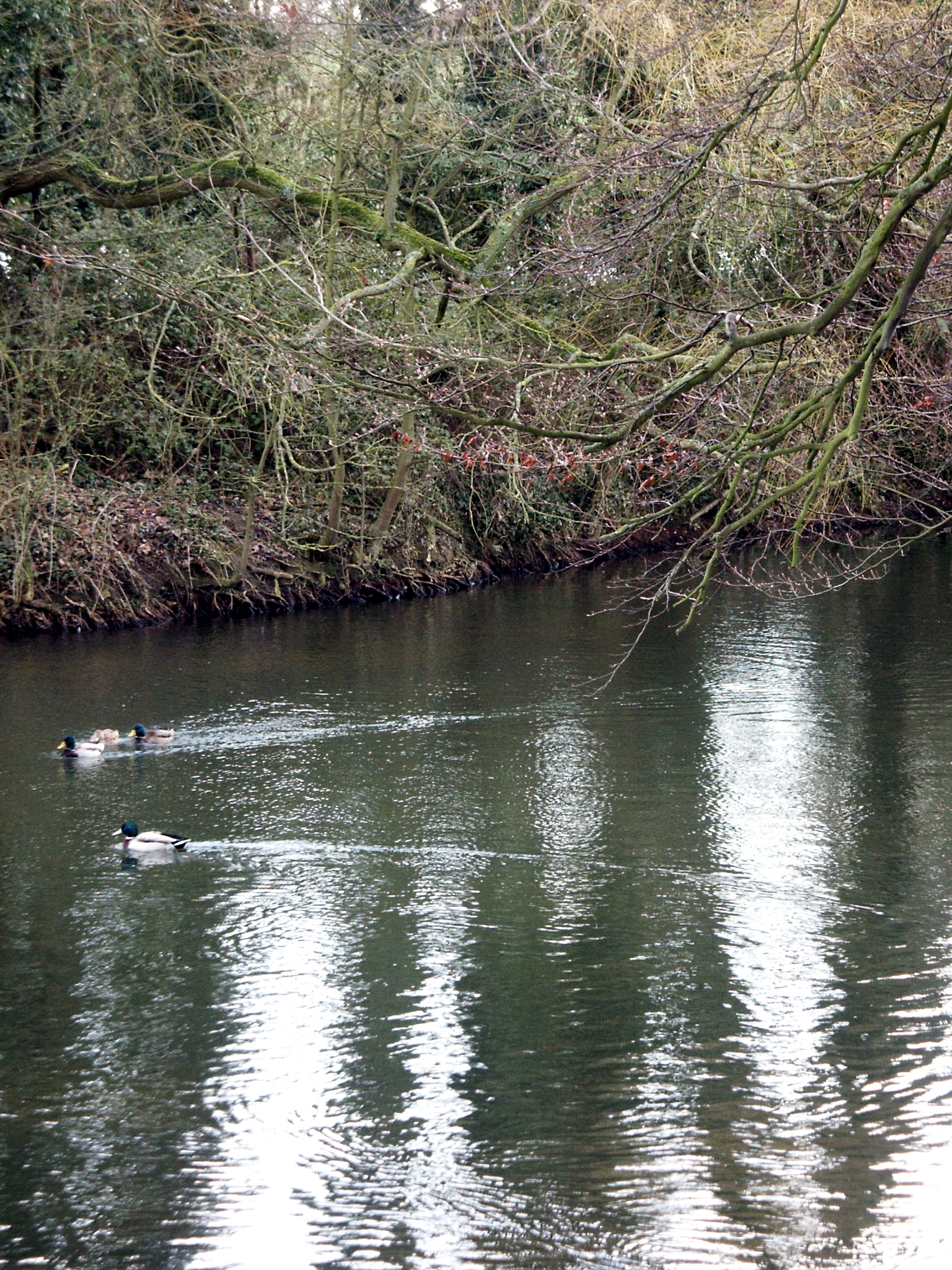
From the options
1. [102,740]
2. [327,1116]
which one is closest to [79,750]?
[102,740]

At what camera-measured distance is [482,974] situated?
648 cm

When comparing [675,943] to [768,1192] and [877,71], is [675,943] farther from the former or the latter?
[877,71]

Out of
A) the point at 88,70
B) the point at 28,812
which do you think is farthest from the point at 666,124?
the point at 88,70

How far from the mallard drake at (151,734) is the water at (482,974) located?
111mm

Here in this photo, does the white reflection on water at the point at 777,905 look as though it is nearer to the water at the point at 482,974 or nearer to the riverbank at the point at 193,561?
the water at the point at 482,974

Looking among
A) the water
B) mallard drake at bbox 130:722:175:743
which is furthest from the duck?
mallard drake at bbox 130:722:175:743

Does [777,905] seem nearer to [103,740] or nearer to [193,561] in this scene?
[103,740]

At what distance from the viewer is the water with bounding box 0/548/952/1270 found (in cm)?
455

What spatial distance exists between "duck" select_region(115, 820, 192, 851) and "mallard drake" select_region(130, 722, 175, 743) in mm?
2147

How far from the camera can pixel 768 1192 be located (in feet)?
15.0

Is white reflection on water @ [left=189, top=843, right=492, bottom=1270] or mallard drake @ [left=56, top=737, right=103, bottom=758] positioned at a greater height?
mallard drake @ [left=56, top=737, right=103, bottom=758]

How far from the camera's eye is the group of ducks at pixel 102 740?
1023 centimetres

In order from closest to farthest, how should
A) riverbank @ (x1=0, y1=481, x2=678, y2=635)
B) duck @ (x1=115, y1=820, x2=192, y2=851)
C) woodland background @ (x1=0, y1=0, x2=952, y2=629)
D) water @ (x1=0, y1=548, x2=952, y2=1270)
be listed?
water @ (x1=0, y1=548, x2=952, y2=1270)
duck @ (x1=115, y1=820, x2=192, y2=851)
woodland background @ (x1=0, y1=0, x2=952, y2=629)
riverbank @ (x1=0, y1=481, x2=678, y2=635)

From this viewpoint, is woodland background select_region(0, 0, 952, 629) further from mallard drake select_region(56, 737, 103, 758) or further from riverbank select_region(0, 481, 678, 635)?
mallard drake select_region(56, 737, 103, 758)
